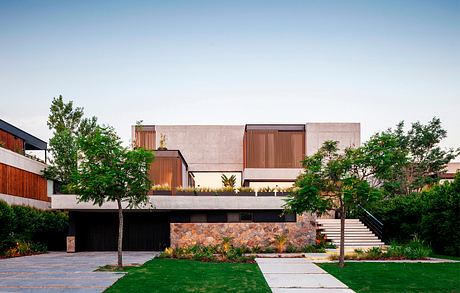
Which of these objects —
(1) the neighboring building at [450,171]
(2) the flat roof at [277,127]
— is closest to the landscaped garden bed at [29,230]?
(2) the flat roof at [277,127]

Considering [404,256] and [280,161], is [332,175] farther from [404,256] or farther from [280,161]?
[280,161]

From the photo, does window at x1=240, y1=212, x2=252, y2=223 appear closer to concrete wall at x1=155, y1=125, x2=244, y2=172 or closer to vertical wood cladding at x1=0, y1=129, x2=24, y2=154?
concrete wall at x1=155, y1=125, x2=244, y2=172

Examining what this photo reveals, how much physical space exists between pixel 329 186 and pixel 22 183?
20625 millimetres

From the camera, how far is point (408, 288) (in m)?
11.5

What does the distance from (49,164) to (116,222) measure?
11012 mm

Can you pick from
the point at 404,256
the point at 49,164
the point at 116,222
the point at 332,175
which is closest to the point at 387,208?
the point at 404,256

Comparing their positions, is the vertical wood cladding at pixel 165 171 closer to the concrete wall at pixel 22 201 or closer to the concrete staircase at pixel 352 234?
the concrete wall at pixel 22 201

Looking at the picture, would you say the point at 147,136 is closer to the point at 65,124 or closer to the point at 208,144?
the point at 208,144

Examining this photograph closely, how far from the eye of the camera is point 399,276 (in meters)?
13.5

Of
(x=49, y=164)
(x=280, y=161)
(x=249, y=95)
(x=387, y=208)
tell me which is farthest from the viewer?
(x=49, y=164)

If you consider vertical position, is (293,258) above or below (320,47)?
below

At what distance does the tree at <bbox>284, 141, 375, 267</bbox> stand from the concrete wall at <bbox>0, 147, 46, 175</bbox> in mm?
17897

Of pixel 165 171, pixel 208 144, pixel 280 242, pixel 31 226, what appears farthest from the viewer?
pixel 208 144

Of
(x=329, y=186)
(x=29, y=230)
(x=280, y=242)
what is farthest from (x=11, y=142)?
(x=329, y=186)
